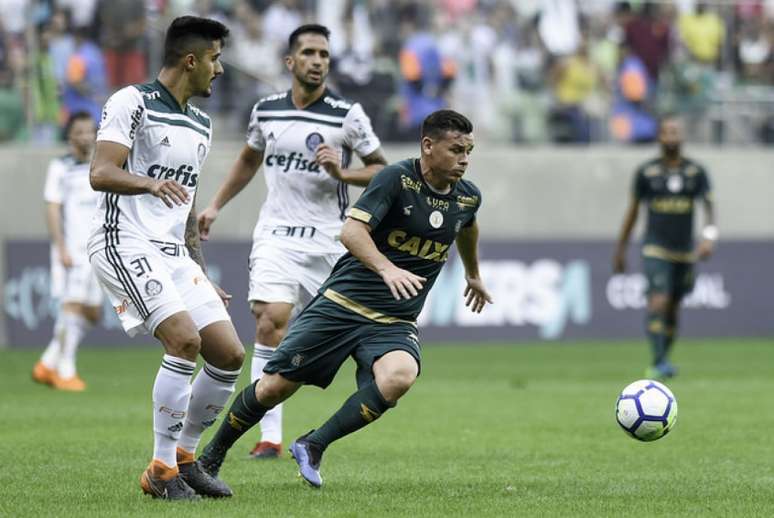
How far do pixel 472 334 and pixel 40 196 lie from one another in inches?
259

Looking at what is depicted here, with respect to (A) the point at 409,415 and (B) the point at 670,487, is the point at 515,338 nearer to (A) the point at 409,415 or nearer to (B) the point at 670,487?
(A) the point at 409,415

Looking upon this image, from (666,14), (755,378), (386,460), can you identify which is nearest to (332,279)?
(386,460)

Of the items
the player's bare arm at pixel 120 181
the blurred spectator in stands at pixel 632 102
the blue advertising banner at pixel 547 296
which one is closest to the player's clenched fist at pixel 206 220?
the player's bare arm at pixel 120 181

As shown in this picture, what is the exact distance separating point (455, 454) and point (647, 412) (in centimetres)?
157

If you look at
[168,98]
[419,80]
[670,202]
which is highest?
[168,98]

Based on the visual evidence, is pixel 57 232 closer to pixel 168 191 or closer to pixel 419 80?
pixel 168 191

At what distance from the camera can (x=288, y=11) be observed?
22.2 meters

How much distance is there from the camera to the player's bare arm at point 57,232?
14602mm

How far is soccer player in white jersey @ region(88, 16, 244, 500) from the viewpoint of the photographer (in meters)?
7.42

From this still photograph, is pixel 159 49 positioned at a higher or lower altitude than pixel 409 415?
higher

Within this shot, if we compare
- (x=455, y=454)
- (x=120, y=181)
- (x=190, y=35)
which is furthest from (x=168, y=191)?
(x=455, y=454)

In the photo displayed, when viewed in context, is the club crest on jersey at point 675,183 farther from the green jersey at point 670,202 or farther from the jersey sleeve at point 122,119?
the jersey sleeve at point 122,119

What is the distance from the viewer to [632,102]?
24688mm

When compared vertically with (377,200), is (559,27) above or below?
below
